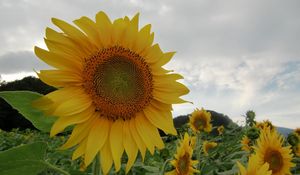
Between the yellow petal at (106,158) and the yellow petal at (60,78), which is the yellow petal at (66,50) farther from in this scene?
the yellow petal at (106,158)

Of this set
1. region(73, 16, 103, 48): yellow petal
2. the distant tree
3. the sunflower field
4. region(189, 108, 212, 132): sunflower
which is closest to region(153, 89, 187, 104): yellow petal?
the sunflower field

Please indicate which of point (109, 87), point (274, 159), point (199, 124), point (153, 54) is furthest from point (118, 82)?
point (199, 124)

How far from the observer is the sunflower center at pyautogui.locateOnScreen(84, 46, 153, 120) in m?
1.79

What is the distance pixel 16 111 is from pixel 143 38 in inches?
815

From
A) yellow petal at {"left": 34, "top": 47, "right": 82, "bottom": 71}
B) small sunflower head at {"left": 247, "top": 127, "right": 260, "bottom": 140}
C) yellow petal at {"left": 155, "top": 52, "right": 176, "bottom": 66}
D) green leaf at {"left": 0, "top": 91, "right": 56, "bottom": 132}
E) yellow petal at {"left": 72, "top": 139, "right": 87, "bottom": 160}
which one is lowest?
yellow petal at {"left": 72, "top": 139, "right": 87, "bottom": 160}

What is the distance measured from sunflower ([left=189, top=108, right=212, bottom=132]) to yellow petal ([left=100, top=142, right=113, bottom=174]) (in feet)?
17.0

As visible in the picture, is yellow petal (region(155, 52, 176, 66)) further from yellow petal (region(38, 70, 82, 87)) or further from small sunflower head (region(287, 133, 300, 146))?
small sunflower head (region(287, 133, 300, 146))

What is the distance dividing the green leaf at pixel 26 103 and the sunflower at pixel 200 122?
5368 mm

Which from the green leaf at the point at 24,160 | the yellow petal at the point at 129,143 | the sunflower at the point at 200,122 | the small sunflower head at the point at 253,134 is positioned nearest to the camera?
the green leaf at the point at 24,160

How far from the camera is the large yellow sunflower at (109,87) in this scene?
1692mm

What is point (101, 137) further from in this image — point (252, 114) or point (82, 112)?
point (252, 114)

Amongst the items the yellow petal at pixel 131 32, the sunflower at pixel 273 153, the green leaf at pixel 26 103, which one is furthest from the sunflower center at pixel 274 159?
the green leaf at pixel 26 103

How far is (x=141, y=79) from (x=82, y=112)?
0.30m

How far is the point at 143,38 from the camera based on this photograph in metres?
1.86
